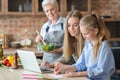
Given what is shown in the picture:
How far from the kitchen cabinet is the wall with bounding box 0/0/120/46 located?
0.30 meters

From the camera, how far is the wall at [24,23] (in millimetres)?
5262

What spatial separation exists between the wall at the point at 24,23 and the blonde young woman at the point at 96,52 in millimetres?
2945

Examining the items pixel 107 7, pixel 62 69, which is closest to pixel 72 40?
pixel 62 69

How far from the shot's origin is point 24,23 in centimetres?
530

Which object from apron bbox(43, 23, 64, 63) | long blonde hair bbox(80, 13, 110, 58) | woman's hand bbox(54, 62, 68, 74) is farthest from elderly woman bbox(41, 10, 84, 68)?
apron bbox(43, 23, 64, 63)

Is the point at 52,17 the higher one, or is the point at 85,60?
the point at 52,17

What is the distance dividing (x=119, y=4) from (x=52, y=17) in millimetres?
2384

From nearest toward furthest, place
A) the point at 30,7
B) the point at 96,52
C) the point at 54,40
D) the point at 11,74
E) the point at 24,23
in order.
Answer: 1. the point at 96,52
2. the point at 11,74
3. the point at 54,40
4. the point at 30,7
5. the point at 24,23

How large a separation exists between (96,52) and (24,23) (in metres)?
3.17

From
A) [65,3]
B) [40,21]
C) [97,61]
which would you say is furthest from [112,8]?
[97,61]

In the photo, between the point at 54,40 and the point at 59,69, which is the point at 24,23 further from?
the point at 59,69

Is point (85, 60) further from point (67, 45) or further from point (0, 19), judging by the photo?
point (0, 19)

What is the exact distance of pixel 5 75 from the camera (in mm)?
2453

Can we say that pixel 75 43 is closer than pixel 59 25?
Yes
